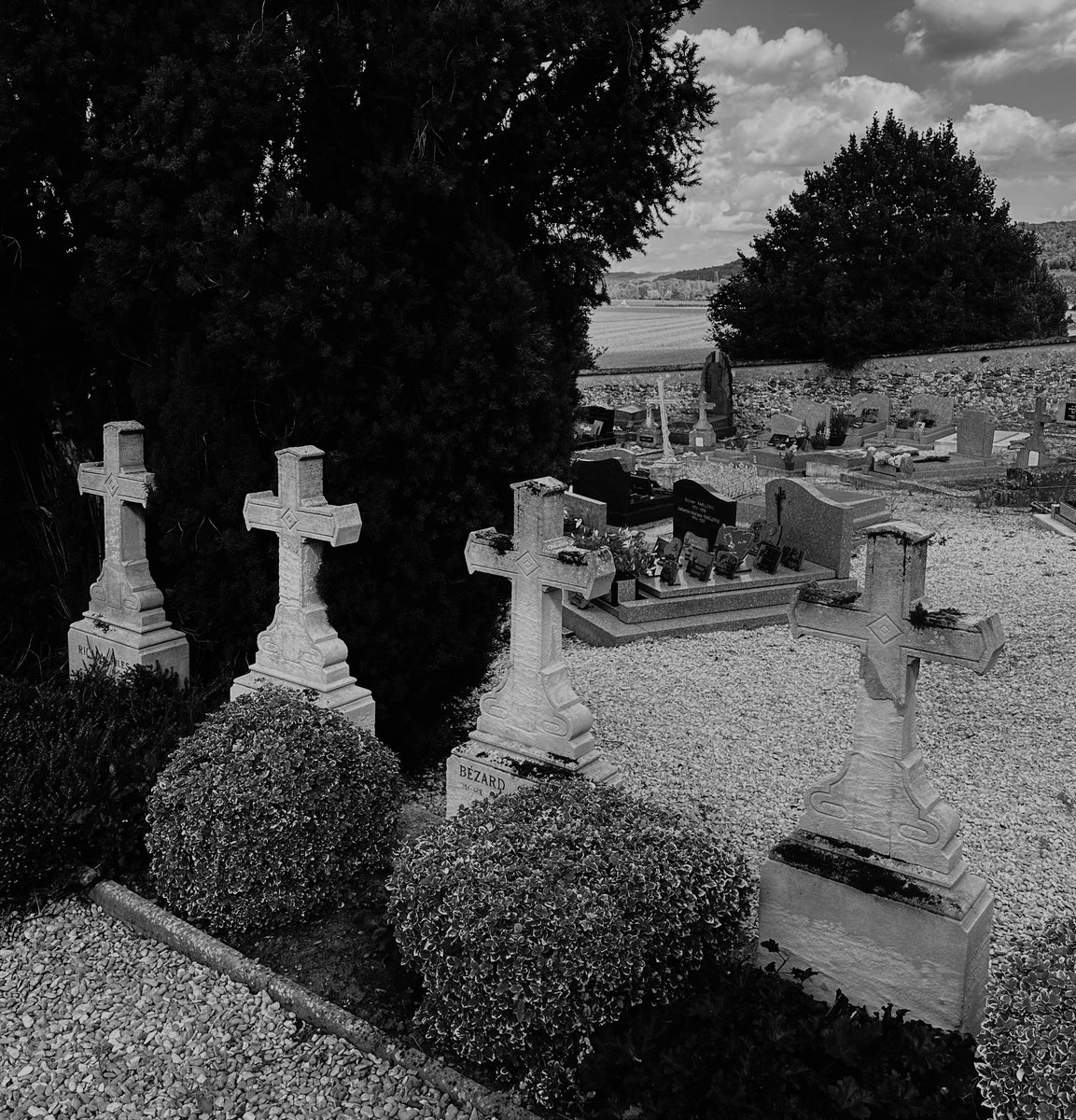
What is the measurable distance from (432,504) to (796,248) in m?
29.0

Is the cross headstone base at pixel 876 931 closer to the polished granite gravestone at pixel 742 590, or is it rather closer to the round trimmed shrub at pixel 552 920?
the round trimmed shrub at pixel 552 920

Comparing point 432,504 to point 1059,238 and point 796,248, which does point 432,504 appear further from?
point 1059,238

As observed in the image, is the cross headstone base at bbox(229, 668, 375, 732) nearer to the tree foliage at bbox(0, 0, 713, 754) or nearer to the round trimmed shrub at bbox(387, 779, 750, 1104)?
the tree foliage at bbox(0, 0, 713, 754)

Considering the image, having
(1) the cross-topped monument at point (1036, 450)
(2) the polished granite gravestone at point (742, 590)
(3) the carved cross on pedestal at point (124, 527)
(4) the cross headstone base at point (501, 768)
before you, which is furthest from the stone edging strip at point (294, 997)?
(1) the cross-topped monument at point (1036, 450)

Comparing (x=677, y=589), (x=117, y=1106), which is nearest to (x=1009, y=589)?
(x=677, y=589)

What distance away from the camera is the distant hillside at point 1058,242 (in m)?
68.4

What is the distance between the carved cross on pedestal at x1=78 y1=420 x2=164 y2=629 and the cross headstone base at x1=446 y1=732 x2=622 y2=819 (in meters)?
2.45

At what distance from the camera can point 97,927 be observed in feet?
15.6

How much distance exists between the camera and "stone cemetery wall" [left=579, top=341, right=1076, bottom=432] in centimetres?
2738

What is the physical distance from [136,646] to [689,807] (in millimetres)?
3502

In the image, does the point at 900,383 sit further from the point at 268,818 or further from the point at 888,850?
the point at 268,818

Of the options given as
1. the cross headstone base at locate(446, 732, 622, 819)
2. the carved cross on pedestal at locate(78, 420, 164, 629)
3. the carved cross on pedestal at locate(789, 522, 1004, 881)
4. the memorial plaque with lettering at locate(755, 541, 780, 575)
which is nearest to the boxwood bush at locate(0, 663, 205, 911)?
the carved cross on pedestal at locate(78, 420, 164, 629)

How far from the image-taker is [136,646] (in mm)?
6586

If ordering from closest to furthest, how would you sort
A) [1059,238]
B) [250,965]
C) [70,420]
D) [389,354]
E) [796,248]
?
[250,965] → [389,354] → [70,420] → [796,248] → [1059,238]
